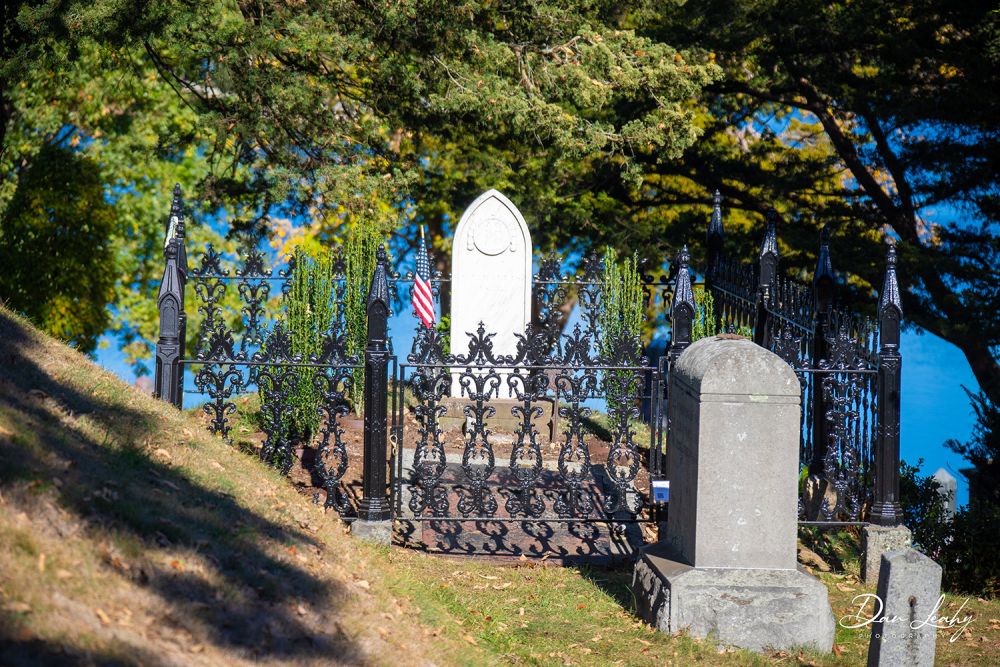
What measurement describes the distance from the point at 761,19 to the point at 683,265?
8.56 m

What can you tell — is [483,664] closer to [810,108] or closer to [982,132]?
[982,132]

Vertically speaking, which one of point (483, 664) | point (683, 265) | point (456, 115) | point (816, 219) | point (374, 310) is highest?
point (456, 115)

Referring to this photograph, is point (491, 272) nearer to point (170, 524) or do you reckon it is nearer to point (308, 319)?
point (308, 319)

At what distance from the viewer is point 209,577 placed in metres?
5.31

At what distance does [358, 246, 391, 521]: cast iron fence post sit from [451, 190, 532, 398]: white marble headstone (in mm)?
4629

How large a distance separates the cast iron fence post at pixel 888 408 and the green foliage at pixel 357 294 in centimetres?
567

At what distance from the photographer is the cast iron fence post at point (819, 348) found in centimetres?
976

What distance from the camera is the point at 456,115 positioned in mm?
15609

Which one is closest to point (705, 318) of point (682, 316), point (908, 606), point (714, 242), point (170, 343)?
point (714, 242)

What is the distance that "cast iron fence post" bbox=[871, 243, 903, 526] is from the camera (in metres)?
8.37

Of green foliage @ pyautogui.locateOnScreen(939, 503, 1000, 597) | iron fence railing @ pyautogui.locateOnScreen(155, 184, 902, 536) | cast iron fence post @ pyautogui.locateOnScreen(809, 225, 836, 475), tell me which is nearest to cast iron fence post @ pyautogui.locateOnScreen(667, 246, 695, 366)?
iron fence railing @ pyautogui.locateOnScreen(155, 184, 902, 536)

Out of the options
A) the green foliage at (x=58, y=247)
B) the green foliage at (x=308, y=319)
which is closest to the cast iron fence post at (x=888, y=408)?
the green foliage at (x=308, y=319)

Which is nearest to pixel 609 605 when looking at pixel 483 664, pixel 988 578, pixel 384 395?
pixel 483 664

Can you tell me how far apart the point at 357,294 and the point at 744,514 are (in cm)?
669
